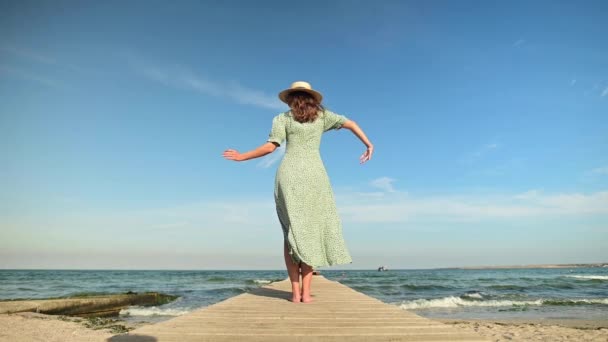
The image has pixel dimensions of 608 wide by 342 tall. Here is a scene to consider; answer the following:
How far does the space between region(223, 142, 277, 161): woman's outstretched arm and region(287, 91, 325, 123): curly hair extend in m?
0.43

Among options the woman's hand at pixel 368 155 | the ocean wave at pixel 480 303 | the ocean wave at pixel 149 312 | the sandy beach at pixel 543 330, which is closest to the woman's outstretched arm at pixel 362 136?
the woman's hand at pixel 368 155

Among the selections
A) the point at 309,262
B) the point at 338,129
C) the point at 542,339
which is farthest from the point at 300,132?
the point at 542,339

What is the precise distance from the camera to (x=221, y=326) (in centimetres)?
247

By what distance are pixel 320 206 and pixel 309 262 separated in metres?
0.56

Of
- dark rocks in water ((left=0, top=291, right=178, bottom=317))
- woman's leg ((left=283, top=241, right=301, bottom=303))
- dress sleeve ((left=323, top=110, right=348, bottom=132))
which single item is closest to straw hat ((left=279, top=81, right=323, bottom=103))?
dress sleeve ((left=323, top=110, right=348, bottom=132))

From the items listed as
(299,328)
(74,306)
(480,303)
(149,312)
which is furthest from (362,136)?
(480,303)

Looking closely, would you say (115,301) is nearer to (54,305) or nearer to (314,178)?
(54,305)

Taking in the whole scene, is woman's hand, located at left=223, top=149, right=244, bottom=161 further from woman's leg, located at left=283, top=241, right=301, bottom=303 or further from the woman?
woman's leg, located at left=283, top=241, right=301, bottom=303

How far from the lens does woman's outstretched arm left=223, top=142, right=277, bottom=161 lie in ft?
12.3

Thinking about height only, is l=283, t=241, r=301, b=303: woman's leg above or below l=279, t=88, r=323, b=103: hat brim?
below

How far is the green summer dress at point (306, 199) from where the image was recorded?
13.0 feet

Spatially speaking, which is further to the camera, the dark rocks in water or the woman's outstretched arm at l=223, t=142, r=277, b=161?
the dark rocks in water

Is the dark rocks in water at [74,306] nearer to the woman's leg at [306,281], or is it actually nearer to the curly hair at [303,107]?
the woman's leg at [306,281]

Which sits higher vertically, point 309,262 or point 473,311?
point 309,262
